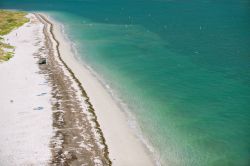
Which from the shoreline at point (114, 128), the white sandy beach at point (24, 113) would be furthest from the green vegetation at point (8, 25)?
the shoreline at point (114, 128)

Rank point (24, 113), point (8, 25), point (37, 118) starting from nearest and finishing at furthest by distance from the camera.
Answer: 1. point (37, 118)
2. point (24, 113)
3. point (8, 25)

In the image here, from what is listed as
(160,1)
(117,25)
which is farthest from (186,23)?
(160,1)

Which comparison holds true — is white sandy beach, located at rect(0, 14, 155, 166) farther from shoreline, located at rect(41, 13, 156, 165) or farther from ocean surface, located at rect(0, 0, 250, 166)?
ocean surface, located at rect(0, 0, 250, 166)

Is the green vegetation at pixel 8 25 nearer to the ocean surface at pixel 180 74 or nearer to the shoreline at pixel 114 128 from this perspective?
the ocean surface at pixel 180 74

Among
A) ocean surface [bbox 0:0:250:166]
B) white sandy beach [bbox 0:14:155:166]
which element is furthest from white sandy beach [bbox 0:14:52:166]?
ocean surface [bbox 0:0:250:166]

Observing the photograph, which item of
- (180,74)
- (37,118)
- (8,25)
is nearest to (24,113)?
(37,118)

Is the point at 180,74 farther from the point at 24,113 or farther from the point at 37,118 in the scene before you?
the point at 24,113

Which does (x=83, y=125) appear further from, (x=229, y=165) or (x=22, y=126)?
(x=229, y=165)
